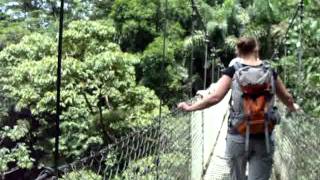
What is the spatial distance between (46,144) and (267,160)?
807 cm

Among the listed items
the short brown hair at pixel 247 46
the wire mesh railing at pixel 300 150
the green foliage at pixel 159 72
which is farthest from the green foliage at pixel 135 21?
the short brown hair at pixel 247 46

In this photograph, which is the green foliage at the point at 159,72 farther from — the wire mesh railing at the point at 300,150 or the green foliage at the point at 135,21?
the wire mesh railing at the point at 300,150

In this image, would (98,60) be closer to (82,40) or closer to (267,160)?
(82,40)

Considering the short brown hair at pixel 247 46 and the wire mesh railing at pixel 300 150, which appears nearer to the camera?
the short brown hair at pixel 247 46

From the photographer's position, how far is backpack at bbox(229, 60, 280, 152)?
59.3 inches

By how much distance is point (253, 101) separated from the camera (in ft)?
4.96

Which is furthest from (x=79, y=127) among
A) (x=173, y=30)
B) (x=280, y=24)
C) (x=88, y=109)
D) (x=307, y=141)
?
(x=307, y=141)

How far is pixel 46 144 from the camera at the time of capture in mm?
9391

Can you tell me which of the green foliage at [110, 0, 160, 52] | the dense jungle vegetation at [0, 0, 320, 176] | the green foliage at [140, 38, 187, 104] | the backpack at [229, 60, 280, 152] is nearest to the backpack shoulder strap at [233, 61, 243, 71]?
the backpack at [229, 60, 280, 152]

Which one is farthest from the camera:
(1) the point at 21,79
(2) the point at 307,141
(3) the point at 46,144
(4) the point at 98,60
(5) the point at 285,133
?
(3) the point at 46,144

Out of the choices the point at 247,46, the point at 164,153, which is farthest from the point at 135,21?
the point at 247,46

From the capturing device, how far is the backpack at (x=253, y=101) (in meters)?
1.51

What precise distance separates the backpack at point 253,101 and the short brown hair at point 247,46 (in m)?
0.06

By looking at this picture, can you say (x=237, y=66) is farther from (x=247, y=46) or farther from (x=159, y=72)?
(x=159, y=72)
